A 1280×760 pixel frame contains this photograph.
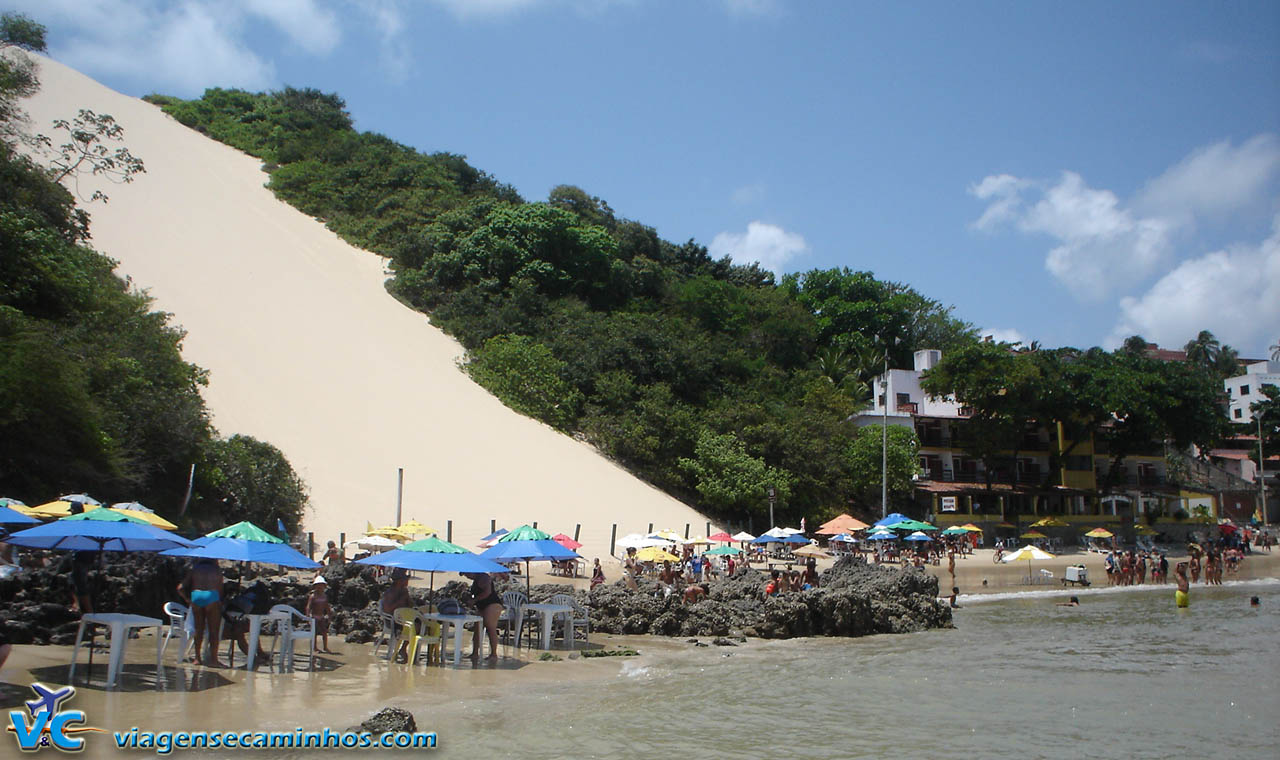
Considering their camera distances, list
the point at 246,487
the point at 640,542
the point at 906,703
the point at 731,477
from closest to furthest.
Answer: the point at 906,703 → the point at 246,487 → the point at 640,542 → the point at 731,477

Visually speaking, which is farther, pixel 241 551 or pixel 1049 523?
pixel 1049 523

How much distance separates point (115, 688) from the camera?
27.1 ft

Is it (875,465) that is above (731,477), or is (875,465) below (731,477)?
above

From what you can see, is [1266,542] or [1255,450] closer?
[1266,542]

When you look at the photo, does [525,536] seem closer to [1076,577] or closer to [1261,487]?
[1076,577]

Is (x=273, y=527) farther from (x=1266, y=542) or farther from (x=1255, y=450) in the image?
(x=1255, y=450)

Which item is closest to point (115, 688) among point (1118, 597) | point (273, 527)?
point (273, 527)

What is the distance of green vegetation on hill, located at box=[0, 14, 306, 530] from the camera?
15.4m

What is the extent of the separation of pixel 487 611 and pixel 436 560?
1.03 metres

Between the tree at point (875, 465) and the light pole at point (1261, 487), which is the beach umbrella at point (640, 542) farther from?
the light pole at point (1261, 487)

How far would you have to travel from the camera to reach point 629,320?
135 ft

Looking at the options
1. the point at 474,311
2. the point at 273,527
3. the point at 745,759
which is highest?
the point at 474,311

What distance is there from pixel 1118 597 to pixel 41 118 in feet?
194

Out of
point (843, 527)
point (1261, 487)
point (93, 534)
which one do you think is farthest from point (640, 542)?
point (1261, 487)
